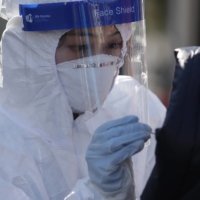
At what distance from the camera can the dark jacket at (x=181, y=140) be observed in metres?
0.96

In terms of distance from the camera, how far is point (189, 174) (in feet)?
3.22

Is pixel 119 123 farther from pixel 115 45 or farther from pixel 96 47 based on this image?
pixel 115 45

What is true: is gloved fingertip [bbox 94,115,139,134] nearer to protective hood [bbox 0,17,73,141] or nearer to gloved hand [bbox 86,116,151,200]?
gloved hand [bbox 86,116,151,200]

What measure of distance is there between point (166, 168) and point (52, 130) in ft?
3.29

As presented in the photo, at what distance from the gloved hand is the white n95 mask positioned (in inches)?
10.0

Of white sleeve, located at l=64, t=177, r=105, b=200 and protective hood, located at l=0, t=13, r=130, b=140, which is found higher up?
protective hood, located at l=0, t=13, r=130, b=140

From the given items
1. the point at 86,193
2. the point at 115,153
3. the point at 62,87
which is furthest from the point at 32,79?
the point at 115,153

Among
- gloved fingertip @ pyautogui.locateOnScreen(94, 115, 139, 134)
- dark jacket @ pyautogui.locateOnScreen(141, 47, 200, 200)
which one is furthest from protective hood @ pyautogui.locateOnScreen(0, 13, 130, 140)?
dark jacket @ pyautogui.locateOnScreen(141, 47, 200, 200)

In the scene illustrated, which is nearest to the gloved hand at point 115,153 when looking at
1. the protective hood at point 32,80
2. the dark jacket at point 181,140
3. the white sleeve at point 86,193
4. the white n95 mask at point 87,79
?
the white sleeve at point 86,193

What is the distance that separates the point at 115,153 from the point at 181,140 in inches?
18.1

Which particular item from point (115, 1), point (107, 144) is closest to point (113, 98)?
point (115, 1)

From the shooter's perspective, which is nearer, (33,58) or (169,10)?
(33,58)

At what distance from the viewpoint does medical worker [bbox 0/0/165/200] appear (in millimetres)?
1682

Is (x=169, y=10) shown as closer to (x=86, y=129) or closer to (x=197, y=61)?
(x=86, y=129)
